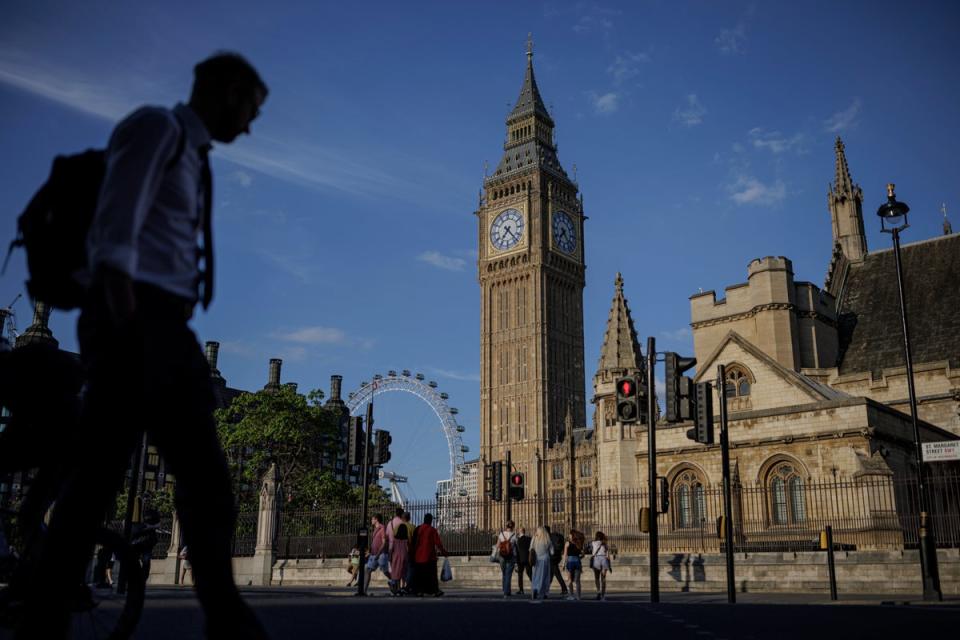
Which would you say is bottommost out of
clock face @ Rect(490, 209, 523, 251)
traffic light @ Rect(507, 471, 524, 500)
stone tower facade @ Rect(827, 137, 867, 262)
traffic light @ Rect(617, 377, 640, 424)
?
traffic light @ Rect(507, 471, 524, 500)

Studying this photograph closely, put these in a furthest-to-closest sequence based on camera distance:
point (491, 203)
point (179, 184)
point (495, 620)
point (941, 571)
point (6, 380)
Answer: point (491, 203) → point (941, 571) → point (495, 620) → point (6, 380) → point (179, 184)

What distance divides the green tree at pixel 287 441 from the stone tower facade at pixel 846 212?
2895 cm

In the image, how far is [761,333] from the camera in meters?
38.1

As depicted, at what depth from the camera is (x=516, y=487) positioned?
24828 millimetres

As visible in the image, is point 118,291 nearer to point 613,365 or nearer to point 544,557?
point 544,557

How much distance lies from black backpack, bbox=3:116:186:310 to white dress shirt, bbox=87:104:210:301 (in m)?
0.16

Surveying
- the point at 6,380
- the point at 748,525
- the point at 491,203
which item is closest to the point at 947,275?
the point at 748,525

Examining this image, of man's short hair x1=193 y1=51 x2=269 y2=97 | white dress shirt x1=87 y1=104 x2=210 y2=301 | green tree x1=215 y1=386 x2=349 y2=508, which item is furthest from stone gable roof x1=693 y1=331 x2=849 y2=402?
white dress shirt x1=87 y1=104 x2=210 y2=301

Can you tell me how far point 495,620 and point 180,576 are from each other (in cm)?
2185

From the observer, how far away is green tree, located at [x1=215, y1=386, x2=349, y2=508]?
4291 centimetres

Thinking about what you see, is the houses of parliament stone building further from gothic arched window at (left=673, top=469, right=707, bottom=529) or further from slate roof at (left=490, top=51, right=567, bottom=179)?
slate roof at (left=490, top=51, right=567, bottom=179)

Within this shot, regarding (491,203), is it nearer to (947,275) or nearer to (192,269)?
(947,275)

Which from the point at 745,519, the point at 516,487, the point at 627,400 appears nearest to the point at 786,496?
the point at 745,519

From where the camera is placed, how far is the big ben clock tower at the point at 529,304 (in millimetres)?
101250
